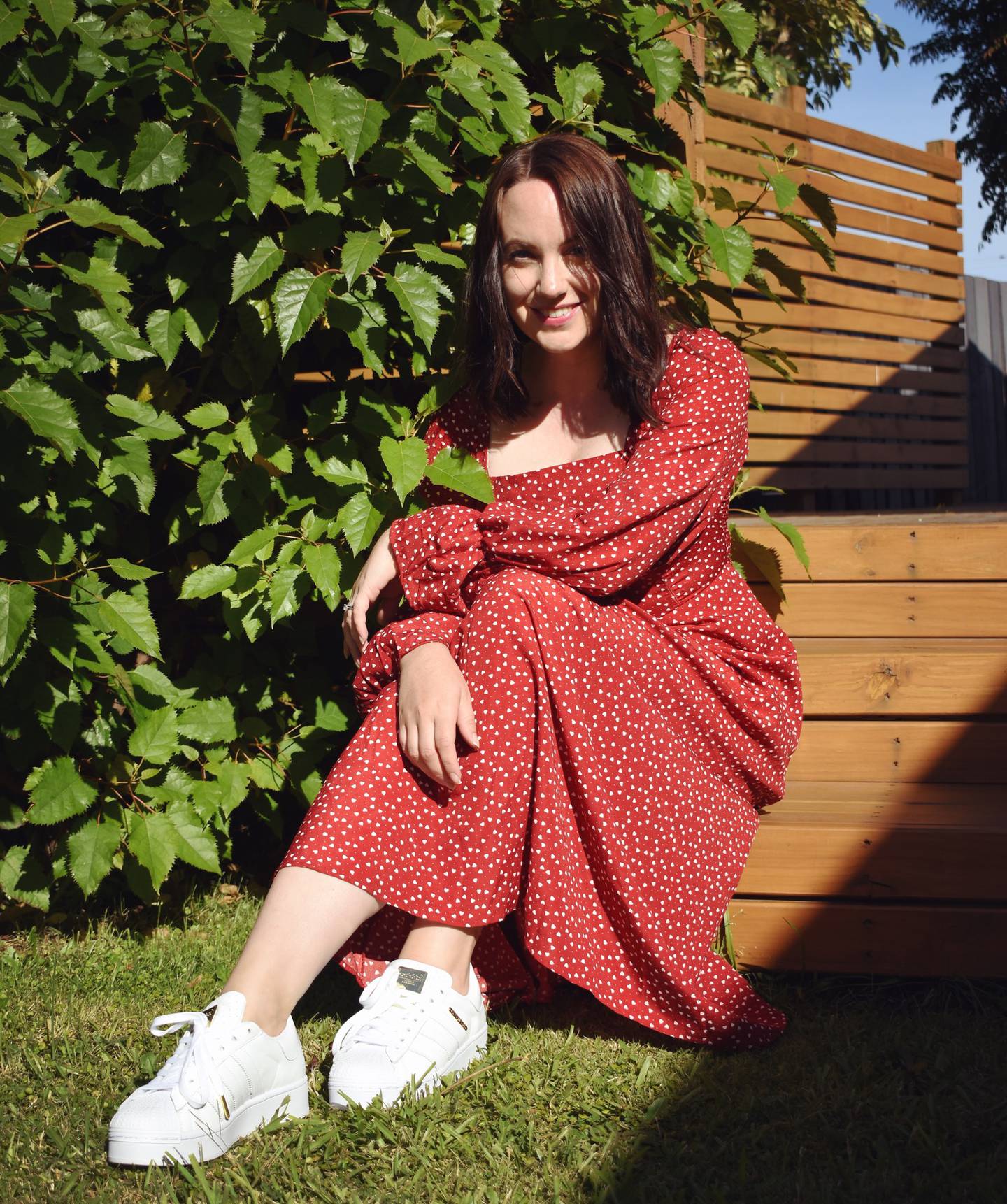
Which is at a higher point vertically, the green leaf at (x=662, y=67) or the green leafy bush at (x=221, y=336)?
the green leaf at (x=662, y=67)

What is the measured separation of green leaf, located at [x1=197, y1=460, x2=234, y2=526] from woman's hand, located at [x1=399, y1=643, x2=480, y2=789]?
574 millimetres

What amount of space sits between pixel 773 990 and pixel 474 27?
189cm

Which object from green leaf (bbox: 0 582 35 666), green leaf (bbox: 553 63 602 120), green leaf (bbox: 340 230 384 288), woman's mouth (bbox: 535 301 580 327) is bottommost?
green leaf (bbox: 0 582 35 666)

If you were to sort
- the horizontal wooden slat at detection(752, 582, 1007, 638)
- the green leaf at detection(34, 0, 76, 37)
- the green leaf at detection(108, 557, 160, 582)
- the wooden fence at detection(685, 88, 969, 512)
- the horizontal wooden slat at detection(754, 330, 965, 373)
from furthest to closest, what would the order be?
the horizontal wooden slat at detection(754, 330, 965, 373)
the wooden fence at detection(685, 88, 969, 512)
the horizontal wooden slat at detection(752, 582, 1007, 638)
the green leaf at detection(108, 557, 160, 582)
the green leaf at detection(34, 0, 76, 37)

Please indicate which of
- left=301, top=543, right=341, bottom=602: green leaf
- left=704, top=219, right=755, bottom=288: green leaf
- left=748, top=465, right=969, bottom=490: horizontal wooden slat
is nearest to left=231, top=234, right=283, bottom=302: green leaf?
left=301, top=543, right=341, bottom=602: green leaf

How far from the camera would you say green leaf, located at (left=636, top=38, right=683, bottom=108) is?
7.45 feet

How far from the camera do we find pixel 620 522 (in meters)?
1.93

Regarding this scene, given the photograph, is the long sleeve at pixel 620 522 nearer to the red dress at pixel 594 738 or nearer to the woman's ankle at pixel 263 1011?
the red dress at pixel 594 738

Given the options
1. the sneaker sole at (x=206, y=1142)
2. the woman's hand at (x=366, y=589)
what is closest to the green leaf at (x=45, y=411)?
the woman's hand at (x=366, y=589)

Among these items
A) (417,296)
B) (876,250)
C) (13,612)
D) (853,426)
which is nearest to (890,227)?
(876,250)

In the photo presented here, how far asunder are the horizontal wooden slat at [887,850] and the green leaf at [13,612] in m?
1.30

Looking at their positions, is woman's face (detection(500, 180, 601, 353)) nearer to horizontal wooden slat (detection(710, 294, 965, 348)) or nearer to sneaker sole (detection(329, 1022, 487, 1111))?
sneaker sole (detection(329, 1022, 487, 1111))

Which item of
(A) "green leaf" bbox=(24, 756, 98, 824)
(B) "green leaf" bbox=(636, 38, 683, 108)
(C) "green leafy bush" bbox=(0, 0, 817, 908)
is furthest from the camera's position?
(B) "green leaf" bbox=(636, 38, 683, 108)

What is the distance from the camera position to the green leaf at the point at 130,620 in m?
2.04
